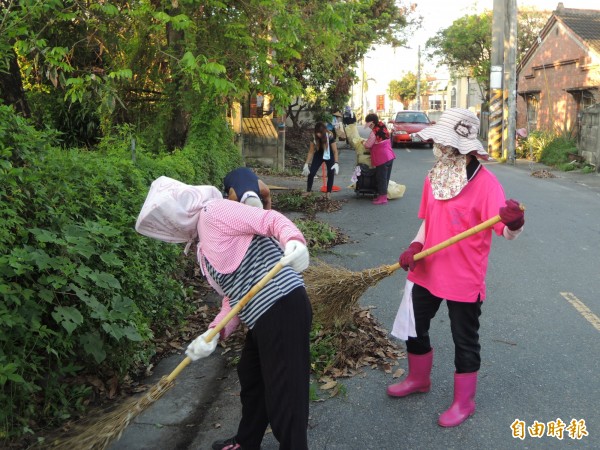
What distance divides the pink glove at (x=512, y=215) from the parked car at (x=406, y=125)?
2340 centimetres

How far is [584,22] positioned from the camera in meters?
23.8

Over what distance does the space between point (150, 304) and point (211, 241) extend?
1.92 meters

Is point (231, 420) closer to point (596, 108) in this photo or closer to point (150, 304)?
point (150, 304)

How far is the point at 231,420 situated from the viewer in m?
3.75

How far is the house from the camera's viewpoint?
21.1 metres

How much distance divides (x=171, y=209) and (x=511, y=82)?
65.0 ft

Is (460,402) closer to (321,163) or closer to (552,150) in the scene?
(321,163)

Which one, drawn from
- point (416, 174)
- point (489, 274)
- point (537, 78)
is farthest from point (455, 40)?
point (489, 274)

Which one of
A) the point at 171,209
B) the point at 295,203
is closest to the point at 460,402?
the point at 171,209

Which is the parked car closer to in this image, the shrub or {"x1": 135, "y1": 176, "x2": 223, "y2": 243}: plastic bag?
the shrub

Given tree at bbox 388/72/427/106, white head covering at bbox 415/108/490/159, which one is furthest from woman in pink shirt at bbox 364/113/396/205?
tree at bbox 388/72/427/106

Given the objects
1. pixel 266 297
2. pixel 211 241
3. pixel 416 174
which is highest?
pixel 211 241

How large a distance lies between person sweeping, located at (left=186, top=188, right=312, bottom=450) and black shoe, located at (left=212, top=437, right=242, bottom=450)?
565mm

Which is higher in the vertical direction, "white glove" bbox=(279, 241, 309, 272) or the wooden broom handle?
"white glove" bbox=(279, 241, 309, 272)
